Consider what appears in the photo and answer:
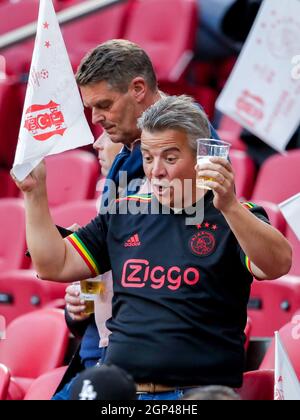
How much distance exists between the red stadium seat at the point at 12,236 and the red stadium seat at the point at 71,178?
1.30 feet

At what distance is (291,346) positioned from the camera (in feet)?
10.3

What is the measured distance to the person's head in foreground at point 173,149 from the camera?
279 cm

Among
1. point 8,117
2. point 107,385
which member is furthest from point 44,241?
point 8,117

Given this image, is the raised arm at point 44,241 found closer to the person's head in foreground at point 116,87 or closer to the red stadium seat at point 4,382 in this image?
the person's head in foreground at point 116,87

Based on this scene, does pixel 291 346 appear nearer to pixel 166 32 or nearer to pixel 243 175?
pixel 243 175

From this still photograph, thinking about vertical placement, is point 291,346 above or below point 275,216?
above

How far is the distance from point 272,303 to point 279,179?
960 mm

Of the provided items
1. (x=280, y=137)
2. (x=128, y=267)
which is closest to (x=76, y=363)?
(x=128, y=267)

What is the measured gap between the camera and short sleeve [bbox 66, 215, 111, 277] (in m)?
2.96

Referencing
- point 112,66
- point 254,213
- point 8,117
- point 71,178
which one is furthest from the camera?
point 8,117

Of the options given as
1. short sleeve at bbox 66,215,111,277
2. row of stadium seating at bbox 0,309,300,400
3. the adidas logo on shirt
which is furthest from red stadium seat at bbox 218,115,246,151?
the adidas logo on shirt

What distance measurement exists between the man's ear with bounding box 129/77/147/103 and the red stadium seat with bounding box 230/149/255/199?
6.57ft

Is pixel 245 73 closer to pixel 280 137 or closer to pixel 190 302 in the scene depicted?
pixel 280 137

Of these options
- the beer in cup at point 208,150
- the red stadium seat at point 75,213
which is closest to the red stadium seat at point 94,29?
the red stadium seat at point 75,213
